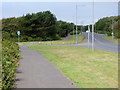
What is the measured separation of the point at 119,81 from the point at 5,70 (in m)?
6.35

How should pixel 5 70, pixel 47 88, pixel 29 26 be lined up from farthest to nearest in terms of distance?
pixel 29 26 < pixel 47 88 < pixel 5 70

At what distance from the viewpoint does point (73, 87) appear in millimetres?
7895

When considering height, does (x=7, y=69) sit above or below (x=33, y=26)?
below

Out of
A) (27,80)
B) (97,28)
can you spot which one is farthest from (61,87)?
(97,28)

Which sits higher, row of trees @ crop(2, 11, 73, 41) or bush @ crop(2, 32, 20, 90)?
row of trees @ crop(2, 11, 73, 41)

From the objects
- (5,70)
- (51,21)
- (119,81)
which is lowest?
(119,81)

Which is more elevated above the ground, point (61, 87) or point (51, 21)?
point (51, 21)

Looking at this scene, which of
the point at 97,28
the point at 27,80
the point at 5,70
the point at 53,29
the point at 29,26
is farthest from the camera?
the point at 97,28

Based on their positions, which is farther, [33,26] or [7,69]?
[33,26]

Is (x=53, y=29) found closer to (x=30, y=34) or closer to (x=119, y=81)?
(x=30, y=34)

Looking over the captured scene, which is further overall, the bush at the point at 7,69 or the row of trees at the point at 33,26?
the row of trees at the point at 33,26

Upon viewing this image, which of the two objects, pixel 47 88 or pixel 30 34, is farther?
pixel 30 34

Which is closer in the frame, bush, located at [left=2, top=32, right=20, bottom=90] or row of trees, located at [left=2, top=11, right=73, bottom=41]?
bush, located at [left=2, top=32, right=20, bottom=90]

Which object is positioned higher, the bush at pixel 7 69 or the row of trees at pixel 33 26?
the row of trees at pixel 33 26
